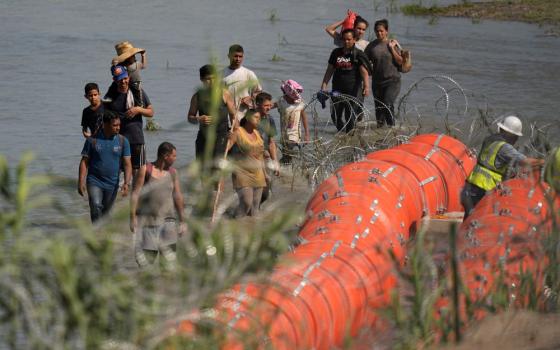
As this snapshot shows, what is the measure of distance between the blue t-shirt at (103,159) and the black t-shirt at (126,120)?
4.57ft

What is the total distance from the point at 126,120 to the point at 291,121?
8.31 ft

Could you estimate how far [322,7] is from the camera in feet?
132

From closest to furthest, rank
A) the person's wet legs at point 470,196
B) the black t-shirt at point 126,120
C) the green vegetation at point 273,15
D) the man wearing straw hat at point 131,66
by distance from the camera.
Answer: the person's wet legs at point 470,196, the black t-shirt at point 126,120, the man wearing straw hat at point 131,66, the green vegetation at point 273,15

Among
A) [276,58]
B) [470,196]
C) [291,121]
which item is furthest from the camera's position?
[276,58]

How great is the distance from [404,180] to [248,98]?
254 centimetres

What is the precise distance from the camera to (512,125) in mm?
11148

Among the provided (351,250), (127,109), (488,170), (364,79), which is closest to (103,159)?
(127,109)

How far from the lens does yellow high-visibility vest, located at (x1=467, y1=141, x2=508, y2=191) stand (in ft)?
36.4

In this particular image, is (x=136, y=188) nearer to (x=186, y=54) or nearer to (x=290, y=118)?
(x=290, y=118)

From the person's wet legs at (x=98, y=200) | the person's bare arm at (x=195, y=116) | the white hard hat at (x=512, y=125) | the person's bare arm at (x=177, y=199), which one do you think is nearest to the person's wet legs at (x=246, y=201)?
the person's bare arm at (x=195, y=116)

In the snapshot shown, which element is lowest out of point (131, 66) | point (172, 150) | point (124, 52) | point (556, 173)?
point (172, 150)

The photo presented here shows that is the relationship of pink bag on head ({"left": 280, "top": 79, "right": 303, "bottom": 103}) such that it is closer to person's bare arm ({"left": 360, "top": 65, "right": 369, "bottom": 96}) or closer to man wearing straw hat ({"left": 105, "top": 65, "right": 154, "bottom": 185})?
man wearing straw hat ({"left": 105, "top": 65, "right": 154, "bottom": 185})

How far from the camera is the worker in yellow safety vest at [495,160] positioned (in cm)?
1105

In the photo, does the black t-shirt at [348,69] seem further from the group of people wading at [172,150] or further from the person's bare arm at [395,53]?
the group of people wading at [172,150]
